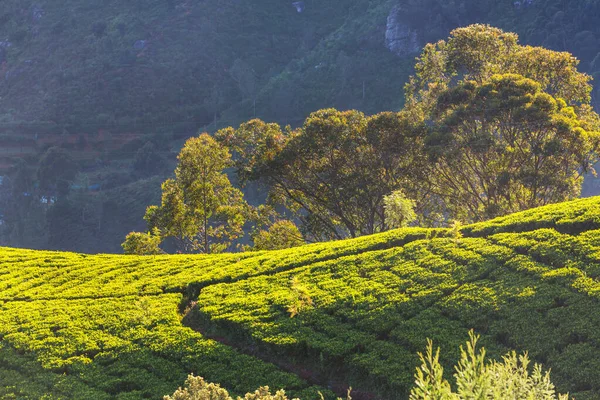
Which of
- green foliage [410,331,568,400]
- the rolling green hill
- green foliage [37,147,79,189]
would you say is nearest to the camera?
green foliage [410,331,568,400]

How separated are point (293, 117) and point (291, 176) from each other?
47.8m

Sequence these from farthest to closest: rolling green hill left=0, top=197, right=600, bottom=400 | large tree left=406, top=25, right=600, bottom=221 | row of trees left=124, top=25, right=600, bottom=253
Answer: row of trees left=124, top=25, right=600, bottom=253
large tree left=406, top=25, right=600, bottom=221
rolling green hill left=0, top=197, right=600, bottom=400

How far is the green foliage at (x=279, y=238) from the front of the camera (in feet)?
104

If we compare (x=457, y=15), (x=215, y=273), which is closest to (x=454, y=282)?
(x=215, y=273)

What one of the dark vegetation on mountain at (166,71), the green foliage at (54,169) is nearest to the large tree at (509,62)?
the dark vegetation on mountain at (166,71)

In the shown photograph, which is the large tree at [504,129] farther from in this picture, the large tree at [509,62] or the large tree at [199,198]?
the large tree at [199,198]

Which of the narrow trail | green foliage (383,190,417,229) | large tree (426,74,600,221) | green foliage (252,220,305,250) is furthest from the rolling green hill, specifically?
green foliage (252,220,305,250)

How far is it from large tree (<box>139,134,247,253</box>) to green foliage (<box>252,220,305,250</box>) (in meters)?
2.43

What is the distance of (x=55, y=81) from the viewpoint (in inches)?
3494

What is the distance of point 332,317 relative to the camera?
15.2 m

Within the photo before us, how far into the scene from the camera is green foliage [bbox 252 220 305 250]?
31578mm

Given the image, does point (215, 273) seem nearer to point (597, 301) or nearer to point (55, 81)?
point (597, 301)

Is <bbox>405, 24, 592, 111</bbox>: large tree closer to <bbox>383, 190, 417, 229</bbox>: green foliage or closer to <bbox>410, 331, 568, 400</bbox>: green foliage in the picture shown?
<bbox>383, 190, 417, 229</bbox>: green foliage

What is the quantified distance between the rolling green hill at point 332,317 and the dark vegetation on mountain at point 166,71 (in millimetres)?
51645
